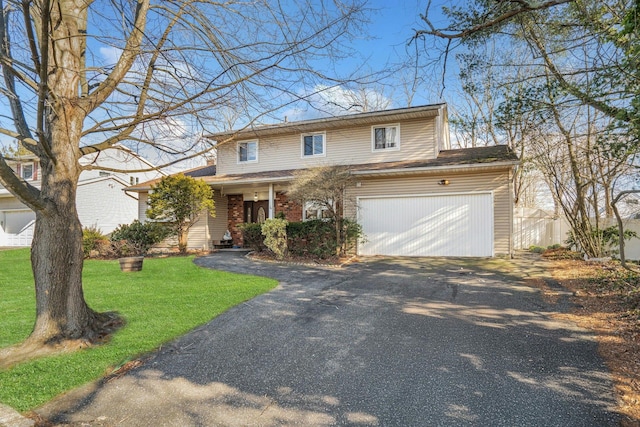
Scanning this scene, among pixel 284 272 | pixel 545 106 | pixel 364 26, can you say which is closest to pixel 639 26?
pixel 545 106

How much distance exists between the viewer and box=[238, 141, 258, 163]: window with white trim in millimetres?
14984

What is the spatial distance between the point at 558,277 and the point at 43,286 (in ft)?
30.5

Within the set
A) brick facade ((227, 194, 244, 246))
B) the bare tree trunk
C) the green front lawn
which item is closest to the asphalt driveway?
the green front lawn

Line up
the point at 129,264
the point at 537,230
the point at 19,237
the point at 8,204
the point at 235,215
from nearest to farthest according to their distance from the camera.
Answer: the point at 129,264 → the point at 235,215 → the point at 537,230 → the point at 19,237 → the point at 8,204

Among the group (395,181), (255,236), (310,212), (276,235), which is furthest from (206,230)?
(395,181)

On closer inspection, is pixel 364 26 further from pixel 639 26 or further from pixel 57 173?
pixel 57 173

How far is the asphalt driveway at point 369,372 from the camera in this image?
2.76 metres

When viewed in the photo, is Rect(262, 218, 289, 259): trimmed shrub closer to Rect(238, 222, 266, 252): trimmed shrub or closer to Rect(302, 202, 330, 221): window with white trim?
Rect(238, 222, 266, 252): trimmed shrub

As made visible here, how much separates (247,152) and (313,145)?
3.10 metres

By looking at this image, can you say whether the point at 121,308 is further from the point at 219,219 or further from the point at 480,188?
the point at 480,188

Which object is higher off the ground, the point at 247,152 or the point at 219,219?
the point at 247,152

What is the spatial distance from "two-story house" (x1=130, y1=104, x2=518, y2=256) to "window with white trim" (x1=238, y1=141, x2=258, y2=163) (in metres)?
0.04

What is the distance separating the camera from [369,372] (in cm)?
343

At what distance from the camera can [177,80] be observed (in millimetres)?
4223
